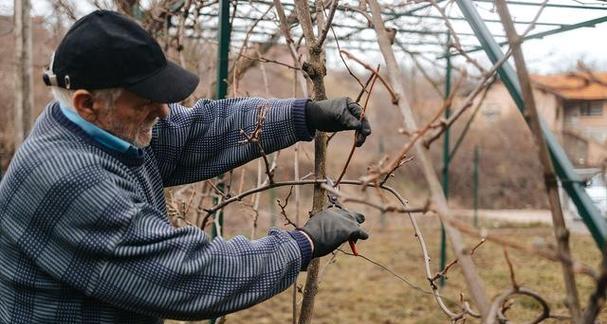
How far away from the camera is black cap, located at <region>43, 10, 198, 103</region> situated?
4.94 feet

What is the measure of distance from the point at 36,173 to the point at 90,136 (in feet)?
0.53

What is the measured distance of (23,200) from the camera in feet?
4.77

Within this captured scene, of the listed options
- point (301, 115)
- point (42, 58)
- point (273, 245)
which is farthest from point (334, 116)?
point (42, 58)

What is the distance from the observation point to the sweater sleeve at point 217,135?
1.91 metres

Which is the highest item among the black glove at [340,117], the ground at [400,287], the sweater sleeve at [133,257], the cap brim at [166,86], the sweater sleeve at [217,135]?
the cap brim at [166,86]

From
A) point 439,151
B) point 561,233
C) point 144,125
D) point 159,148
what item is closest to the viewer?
point 561,233

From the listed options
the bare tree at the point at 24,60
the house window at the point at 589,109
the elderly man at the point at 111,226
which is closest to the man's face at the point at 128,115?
the elderly man at the point at 111,226

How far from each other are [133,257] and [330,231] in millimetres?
483

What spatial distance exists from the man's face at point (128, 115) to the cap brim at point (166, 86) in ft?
0.15

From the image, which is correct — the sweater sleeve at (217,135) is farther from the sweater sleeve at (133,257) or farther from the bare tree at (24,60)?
the bare tree at (24,60)

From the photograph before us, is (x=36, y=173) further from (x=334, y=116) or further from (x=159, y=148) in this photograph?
(x=334, y=116)

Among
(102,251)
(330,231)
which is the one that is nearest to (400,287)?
(330,231)

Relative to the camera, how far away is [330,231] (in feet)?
5.09

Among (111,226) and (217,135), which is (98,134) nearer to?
(111,226)
